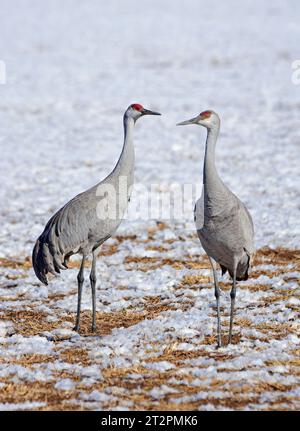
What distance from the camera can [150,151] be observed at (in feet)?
51.2

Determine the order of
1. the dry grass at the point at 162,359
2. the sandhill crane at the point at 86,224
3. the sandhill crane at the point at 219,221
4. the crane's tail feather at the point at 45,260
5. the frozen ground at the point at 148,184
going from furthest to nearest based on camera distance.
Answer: the crane's tail feather at the point at 45,260
the sandhill crane at the point at 86,224
the sandhill crane at the point at 219,221
the frozen ground at the point at 148,184
the dry grass at the point at 162,359

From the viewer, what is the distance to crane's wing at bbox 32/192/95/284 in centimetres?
698

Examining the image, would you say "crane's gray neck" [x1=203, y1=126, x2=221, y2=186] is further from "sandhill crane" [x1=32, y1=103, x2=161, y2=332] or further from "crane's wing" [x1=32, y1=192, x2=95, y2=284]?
"crane's wing" [x1=32, y1=192, x2=95, y2=284]

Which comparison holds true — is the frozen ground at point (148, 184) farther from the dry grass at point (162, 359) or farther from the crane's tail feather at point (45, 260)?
the crane's tail feather at point (45, 260)

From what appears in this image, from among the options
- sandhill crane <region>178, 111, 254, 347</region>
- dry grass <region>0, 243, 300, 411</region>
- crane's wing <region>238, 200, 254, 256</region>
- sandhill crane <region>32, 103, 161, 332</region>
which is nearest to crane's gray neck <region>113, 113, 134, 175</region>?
sandhill crane <region>32, 103, 161, 332</region>

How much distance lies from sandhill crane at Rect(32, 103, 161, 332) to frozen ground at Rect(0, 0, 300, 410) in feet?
2.04

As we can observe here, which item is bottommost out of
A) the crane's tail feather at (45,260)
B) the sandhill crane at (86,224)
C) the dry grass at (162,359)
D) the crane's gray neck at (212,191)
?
the dry grass at (162,359)

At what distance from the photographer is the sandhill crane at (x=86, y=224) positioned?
6930 millimetres

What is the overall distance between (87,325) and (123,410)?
2.13 metres

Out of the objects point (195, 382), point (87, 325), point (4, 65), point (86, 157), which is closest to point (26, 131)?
point (86, 157)

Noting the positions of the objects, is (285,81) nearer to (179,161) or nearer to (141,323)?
(179,161)

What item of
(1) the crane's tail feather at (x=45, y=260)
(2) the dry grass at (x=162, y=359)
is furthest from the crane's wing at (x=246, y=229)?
(1) the crane's tail feather at (x=45, y=260)

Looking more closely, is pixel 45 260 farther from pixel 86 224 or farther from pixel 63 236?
pixel 86 224

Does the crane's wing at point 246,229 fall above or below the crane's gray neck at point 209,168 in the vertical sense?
below
